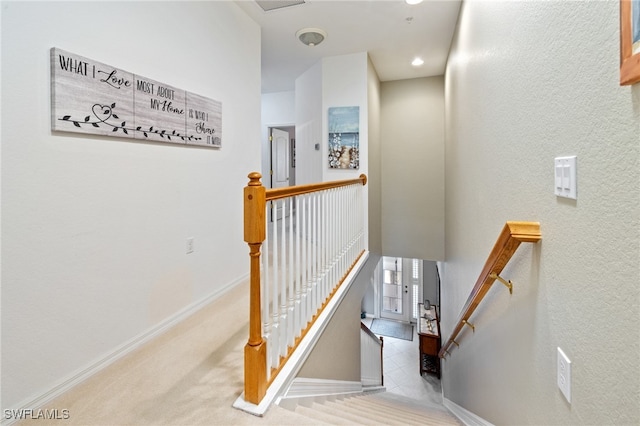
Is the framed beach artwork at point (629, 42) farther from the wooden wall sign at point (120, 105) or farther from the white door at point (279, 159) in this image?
the white door at point (279, 159)

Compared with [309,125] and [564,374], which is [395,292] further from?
[564,374]

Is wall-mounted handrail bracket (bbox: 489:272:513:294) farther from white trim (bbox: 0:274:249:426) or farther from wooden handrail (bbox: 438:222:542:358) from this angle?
white trim (bbox: 0:274:249:426)

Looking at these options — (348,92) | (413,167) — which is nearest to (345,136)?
(348,92)

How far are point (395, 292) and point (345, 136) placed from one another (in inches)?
237

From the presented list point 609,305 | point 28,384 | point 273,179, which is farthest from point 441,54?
point 28,384

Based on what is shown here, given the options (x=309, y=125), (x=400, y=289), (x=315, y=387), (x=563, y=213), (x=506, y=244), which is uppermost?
(x=309, y=125)

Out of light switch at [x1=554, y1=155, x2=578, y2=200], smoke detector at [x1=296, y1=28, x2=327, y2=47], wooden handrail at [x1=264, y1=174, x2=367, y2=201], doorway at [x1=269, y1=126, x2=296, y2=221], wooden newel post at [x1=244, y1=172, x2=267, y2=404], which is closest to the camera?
light switch at [x1=554, y1=155, x2=578, y2=200]

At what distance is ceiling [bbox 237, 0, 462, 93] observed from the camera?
3084mm

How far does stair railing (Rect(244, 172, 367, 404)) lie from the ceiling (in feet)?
5.68

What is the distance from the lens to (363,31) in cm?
359

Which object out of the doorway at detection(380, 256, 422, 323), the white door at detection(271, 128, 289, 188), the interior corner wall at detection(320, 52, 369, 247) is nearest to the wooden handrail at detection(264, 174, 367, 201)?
the interior corner wall at detection(320, 52, 369, 247)

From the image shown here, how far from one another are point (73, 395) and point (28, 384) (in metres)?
0.21

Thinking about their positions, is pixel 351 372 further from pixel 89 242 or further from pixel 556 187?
pixel 556 187

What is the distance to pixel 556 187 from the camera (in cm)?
98
